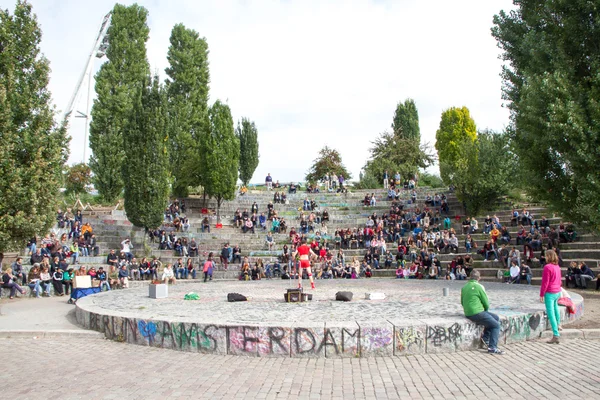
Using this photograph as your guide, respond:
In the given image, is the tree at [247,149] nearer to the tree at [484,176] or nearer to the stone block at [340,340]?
the tree at [484,176]

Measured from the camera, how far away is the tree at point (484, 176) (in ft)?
104

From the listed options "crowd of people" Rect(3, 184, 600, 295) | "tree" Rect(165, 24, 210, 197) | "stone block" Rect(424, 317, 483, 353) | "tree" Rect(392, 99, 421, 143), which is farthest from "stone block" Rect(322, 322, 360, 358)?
"tree" Rect(392, 99, 421, 143)

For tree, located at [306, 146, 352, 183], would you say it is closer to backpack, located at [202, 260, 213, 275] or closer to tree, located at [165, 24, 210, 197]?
tree, located at [165, 24, 210, 197]

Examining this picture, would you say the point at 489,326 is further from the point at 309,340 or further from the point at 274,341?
the point at 274,341

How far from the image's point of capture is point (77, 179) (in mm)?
45219

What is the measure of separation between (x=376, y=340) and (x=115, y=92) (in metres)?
36.7

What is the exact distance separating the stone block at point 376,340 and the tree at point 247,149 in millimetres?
42286

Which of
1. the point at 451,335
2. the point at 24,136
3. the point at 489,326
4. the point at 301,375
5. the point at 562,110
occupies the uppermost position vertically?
the point at 562,110

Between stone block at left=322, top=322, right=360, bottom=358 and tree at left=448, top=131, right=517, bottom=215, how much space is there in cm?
2584

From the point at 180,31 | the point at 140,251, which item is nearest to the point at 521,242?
the point at 140,251

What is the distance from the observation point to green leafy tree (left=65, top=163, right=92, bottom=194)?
45.0 meters

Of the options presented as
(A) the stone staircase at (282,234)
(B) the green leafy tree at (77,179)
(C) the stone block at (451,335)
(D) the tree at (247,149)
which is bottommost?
(C) the stone block at (451,335)

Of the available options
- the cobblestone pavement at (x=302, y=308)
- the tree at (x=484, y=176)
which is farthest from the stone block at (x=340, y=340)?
the tree at (x=484, y=176)

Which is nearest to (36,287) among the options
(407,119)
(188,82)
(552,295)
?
(552,295)
